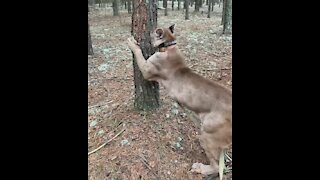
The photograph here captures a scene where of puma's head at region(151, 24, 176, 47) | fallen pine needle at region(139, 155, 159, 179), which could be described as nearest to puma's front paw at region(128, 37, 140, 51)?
puma's head at region(151, 24, 176, 47)

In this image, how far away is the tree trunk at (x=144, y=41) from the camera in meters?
4.50

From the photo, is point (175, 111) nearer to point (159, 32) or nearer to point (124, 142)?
point (124, 142)

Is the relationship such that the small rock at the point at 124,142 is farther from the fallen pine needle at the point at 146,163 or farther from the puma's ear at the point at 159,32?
the puma's ear at the point at 159,32

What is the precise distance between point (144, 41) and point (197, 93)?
1136 millimetres

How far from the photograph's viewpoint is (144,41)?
458cm

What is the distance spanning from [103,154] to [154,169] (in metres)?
0.73

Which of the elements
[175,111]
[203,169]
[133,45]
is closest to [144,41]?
[133,45]

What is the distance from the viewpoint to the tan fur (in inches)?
148

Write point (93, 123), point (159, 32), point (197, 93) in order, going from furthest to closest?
point (93, 123), point (159, 32), point (197, 93)
